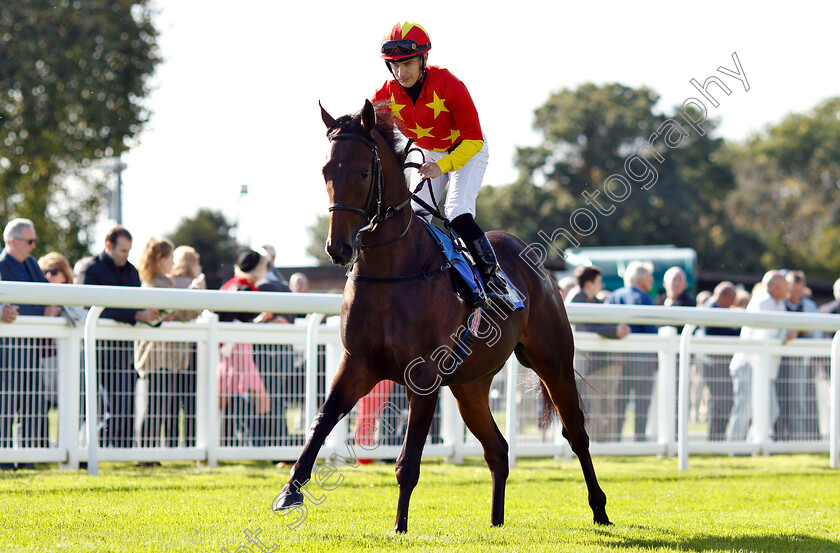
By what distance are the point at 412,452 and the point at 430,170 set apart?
4.69 feet

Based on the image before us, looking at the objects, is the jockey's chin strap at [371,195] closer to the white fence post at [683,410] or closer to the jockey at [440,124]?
the jockey at [440,124]

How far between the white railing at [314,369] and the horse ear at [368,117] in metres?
2.47

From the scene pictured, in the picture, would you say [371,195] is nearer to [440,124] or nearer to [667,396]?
[440,124]

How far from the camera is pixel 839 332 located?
9.12 meters

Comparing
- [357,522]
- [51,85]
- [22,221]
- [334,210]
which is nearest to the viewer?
[334,210]

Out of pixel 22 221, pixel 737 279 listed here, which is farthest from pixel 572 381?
pixel 737 279

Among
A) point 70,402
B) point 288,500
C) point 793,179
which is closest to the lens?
point 288,500

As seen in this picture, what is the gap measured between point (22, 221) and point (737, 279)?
111 ft

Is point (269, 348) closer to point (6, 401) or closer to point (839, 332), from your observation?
point (6, 401)

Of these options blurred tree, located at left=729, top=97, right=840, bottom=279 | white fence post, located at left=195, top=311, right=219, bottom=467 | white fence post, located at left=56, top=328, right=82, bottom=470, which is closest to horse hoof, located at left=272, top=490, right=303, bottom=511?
white fence post, located at left=56, top=328, right=82, bottom=470

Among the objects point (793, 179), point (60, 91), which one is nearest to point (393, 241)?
point (60, 91)

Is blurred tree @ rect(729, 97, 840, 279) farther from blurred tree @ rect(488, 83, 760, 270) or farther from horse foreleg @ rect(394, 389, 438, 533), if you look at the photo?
horse foreleg @ rect(394, 389, 438, 533)

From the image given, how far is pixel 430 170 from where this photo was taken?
16.7ft

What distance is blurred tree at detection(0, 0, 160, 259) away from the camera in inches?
832
